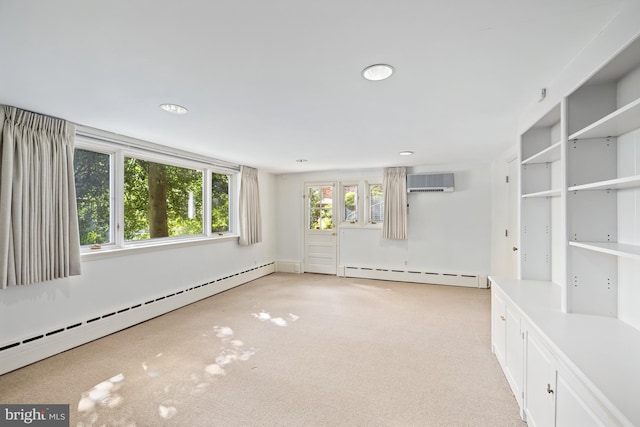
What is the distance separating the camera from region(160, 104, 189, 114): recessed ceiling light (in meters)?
2.31

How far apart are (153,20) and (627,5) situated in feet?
6.70

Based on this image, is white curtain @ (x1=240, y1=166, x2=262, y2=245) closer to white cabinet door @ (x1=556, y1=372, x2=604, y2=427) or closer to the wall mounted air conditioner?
the wall mounted air conditioner

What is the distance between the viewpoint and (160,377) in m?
2.27

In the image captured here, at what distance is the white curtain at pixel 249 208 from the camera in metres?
5.19

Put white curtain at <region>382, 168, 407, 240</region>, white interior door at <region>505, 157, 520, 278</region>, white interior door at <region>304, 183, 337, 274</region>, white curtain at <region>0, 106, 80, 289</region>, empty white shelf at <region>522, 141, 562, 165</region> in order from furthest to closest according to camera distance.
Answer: white interior door at <region>304, 183, 337, 274</region>, white curtain at <region>382, 168, 407, 240</region>, white interior door at <region>505, 157, 520, 278</region>, white curtain at <region>0, 106, 80, 289</region>, empty white shelf at <region>522, 141, 562, 165</region>

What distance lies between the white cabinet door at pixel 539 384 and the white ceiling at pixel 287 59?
1611 mm

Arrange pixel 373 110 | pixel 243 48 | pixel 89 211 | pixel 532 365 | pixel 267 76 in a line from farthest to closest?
pixel 89 211
pixel 373 110
pixel 267 76
pixel 532 365
pixel 243 48

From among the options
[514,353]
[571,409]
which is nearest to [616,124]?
[571,409]

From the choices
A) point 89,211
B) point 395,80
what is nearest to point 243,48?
point 395,80

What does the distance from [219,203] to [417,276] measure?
12.9 feet

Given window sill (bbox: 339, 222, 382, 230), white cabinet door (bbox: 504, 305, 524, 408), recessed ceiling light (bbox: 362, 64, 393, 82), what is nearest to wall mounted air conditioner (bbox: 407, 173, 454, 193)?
window sill (bbox: 339, 222, 382, 230)

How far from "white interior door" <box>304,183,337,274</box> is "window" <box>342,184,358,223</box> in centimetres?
24

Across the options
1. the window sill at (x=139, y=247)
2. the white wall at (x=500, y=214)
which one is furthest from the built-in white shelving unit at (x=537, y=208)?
the window sill at (x=139, y=247)

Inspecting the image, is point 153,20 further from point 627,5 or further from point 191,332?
point 191,332
